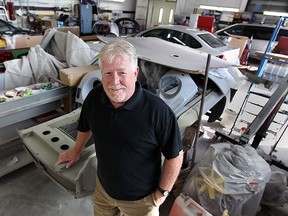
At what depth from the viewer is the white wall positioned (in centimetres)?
952

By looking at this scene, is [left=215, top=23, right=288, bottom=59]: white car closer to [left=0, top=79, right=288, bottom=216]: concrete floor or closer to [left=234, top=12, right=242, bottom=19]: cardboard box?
[left=234, top=12, right=242, bottom=19]: cardboard box

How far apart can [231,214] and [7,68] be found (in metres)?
2.67

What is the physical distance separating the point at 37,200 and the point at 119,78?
171cm

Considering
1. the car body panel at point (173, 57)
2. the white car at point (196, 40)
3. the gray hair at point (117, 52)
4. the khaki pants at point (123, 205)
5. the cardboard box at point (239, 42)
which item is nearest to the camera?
the gray hair at point (117, 52)

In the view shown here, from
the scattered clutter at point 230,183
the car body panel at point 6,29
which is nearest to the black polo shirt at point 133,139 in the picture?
the scattered clutter at point 230,183

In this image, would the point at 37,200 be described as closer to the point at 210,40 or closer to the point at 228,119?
the point at 228,119

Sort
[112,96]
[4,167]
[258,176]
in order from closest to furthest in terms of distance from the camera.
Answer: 1. [112,96]
2. [258,176]
3. [4,167]

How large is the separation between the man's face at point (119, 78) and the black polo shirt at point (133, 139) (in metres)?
0.06

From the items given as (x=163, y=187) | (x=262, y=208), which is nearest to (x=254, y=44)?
(x=262, y=208)

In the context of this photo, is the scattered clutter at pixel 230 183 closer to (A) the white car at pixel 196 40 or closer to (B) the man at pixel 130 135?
(B) the man at pixel 130 135

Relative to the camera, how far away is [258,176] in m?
1.66

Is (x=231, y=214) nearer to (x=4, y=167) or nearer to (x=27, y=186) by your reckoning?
(x=27, y=186)

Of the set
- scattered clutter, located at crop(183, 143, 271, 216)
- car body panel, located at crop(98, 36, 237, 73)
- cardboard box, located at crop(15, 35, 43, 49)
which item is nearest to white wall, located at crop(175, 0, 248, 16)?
cardboard box, located at crop(15, 35, 43, 49)

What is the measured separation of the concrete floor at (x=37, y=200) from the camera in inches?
75.5
